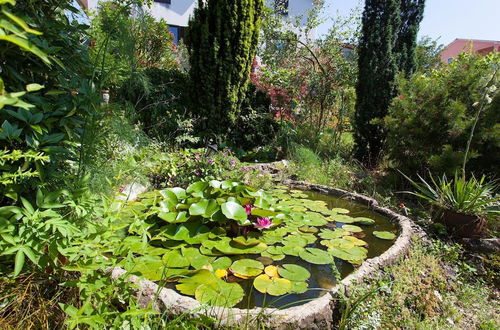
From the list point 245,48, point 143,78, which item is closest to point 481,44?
point 245,48

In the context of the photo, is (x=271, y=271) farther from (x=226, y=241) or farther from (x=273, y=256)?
(x=226, y=241)

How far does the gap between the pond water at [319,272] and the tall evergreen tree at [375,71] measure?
2.69 m

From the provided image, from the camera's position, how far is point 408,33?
5.62 metres

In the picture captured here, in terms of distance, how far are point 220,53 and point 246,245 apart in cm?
384

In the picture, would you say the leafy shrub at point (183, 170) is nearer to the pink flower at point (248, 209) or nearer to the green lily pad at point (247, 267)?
the pink flower at point (248, 209)

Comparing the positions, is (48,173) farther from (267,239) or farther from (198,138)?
(198,138)

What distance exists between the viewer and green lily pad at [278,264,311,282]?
1.95m

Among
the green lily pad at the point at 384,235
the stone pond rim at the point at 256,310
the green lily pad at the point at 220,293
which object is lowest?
the green lily pad at the point at 384,235

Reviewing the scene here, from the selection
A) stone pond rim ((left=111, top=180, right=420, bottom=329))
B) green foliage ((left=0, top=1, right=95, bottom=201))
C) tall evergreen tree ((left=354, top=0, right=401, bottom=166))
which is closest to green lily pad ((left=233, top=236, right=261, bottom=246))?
stone pond rim ((left=111, top=180, right=420, bottom=329))

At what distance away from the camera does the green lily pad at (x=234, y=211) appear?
7.46 feet

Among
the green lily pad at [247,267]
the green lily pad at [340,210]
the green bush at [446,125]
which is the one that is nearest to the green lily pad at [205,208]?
the green lily pad at [247,267]

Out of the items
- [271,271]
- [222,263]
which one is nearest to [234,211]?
[222,263]

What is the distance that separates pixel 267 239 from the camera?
8.08ft

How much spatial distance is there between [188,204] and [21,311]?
130 cm
